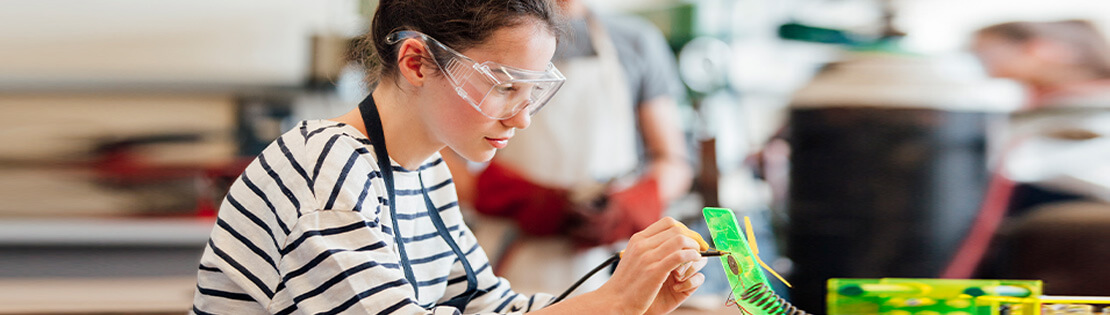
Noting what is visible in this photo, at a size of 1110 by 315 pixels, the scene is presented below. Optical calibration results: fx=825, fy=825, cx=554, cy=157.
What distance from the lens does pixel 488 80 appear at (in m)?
0.79

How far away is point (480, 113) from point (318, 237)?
20 cm

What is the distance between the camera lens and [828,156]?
62.0 inches

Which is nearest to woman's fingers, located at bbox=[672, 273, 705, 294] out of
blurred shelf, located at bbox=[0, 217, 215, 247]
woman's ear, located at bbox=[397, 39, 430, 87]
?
woman's ear, located at bbox=[397, 39, 430, 87]

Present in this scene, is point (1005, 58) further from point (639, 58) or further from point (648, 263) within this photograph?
point (648, 263)

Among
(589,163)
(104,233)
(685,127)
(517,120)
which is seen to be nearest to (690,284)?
(517,120)

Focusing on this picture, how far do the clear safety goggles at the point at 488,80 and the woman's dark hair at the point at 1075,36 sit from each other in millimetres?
A: 2054

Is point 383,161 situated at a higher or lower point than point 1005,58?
lower

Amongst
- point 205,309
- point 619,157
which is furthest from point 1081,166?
point 205,309

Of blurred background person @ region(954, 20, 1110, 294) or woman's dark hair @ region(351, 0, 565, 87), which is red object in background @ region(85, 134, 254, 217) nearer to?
woman's dark hair @ region(351, 0, 565, 87)

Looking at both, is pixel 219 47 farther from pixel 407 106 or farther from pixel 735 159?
pixel 735 159

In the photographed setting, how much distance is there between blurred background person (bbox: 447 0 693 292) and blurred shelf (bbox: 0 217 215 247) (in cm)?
98

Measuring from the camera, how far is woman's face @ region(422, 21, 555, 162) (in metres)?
0.80

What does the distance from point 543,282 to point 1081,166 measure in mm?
1393

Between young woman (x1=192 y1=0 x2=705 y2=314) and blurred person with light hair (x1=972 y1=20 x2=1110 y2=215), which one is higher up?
blurred person with light hair (x1=972 y1=20 x2=1110 y2=215)
